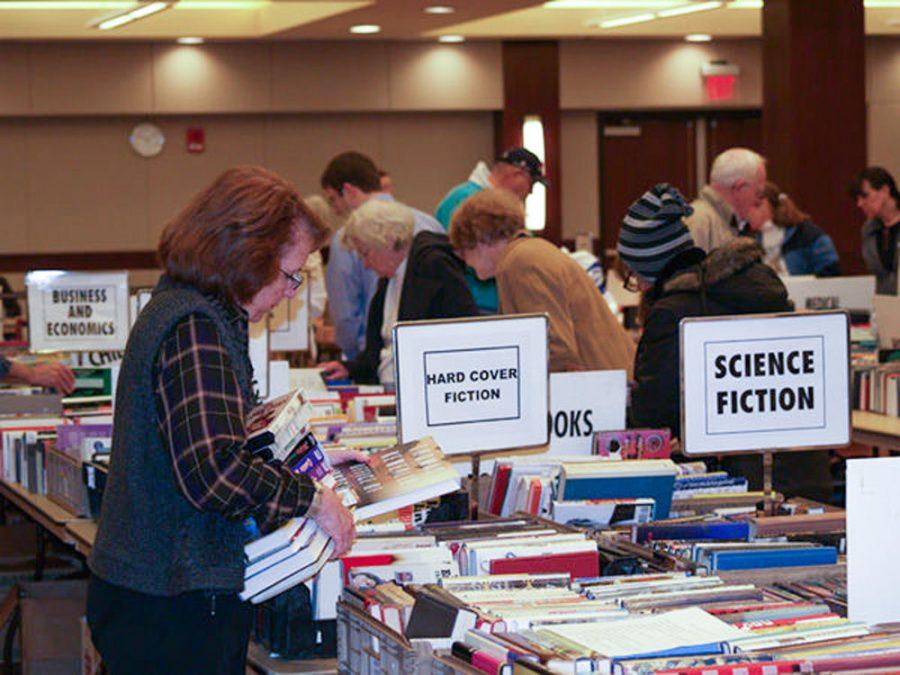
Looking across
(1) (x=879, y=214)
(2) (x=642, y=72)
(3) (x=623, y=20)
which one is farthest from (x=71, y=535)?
(2) (x=642, y=72)

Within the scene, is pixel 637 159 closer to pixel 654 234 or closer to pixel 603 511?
pixel 654 234

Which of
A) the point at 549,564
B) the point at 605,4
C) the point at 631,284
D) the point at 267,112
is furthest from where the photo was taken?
the point at 267,112

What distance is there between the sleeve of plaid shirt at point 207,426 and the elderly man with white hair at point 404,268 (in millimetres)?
2912

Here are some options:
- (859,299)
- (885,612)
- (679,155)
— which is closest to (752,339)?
(885,612)

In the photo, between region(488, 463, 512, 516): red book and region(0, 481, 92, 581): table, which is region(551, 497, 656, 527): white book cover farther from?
region(0, 481, 92, 581): table

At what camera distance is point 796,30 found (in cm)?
1030

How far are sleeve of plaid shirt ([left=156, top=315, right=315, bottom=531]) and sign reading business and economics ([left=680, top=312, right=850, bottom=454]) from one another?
1372mm

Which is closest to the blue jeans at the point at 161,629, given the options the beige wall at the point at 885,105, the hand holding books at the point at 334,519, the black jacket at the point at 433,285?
the hand holding books at the point at 334,519

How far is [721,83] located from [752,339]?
12.6m

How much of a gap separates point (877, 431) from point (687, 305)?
1997 mm

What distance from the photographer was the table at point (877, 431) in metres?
6.32

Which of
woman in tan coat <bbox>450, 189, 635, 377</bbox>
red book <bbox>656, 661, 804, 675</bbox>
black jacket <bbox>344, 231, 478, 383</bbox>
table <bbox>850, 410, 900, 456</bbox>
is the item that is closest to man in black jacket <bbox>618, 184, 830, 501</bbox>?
woman in tan coat <bbox>450, 189, 635, 377</bbox>

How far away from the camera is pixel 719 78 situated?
16125 mm

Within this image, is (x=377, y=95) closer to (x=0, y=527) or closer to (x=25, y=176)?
(x=25, y=176)
